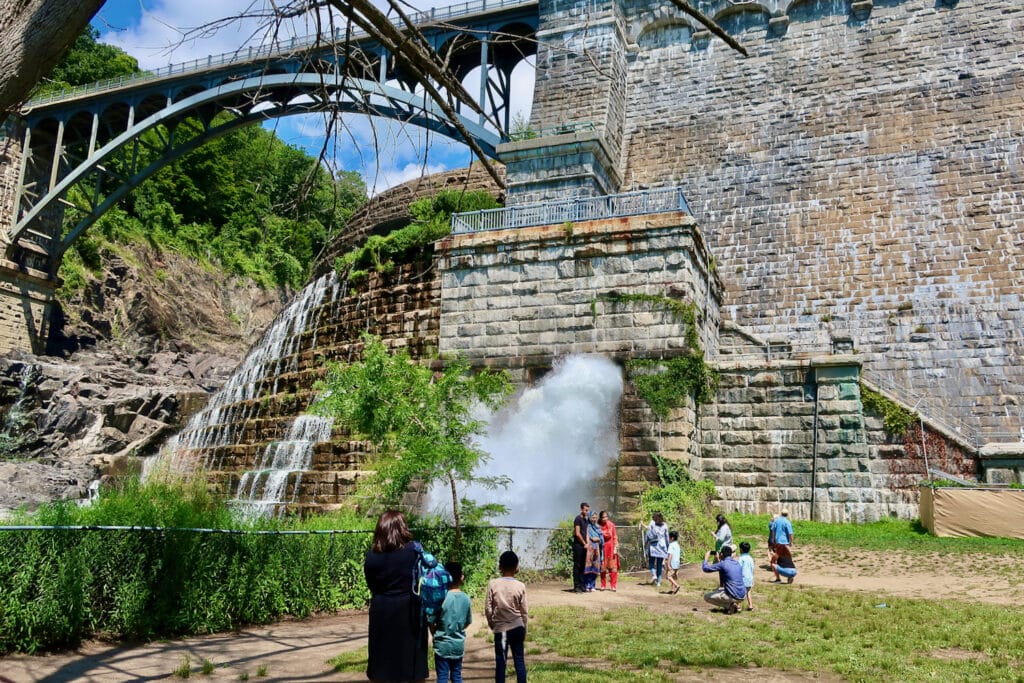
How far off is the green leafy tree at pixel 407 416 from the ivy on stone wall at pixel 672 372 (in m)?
4.50

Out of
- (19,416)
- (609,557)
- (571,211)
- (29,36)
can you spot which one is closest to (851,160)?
(571,211)

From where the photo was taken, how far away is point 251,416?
2286cm

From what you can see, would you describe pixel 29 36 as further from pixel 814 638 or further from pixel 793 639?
pixel 814 638

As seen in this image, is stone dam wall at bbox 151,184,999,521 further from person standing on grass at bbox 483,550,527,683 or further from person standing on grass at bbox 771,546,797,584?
person standing on grass at bbox 483,550,527,683

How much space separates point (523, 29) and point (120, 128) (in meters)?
22.3

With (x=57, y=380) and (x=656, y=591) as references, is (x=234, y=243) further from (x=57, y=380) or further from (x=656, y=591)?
(x=656, y=591)

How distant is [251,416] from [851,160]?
18453mm

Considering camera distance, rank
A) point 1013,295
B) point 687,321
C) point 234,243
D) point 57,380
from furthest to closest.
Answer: point 234,243, point 57,380, point 1013,295, point 687,321

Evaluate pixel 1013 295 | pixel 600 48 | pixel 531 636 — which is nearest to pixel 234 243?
pixel 600 48

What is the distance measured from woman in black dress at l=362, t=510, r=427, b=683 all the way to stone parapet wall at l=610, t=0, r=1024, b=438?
721 inches

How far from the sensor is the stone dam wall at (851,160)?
68.2 feet

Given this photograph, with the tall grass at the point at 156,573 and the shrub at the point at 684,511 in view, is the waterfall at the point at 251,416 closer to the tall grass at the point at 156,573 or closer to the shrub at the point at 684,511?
the tall grass at the point at 156,573

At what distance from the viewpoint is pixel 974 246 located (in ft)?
69.6

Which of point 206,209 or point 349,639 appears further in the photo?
point 206,209
